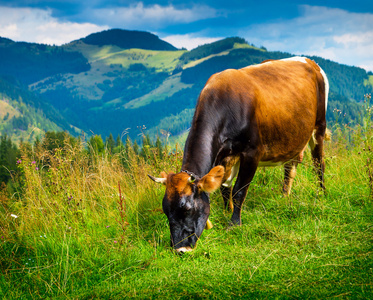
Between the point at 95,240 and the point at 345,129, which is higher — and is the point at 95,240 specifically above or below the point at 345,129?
below

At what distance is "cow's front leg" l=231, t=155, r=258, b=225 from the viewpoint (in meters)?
6.22

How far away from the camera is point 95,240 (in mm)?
5695

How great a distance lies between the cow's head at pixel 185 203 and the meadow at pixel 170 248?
0.23 m

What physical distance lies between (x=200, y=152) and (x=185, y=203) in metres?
0.93

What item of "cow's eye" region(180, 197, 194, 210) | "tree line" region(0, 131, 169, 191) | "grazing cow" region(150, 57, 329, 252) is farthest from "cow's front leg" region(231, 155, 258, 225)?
"tree line" region(0, 131, 169, 191)

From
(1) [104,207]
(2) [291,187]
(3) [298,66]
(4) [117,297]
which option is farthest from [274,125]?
(4) [117,297]

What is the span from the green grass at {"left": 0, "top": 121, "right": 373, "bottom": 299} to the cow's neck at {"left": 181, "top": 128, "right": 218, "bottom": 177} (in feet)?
3.68

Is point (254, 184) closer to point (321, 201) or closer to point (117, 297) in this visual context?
point (321, 201)

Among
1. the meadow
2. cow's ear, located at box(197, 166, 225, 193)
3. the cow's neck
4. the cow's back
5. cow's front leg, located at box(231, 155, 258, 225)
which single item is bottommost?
A: the meadow

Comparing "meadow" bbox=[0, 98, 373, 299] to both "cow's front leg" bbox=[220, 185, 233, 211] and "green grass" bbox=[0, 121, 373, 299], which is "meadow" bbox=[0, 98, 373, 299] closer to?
"green grass" bbox=[0, 121, 373, 299]

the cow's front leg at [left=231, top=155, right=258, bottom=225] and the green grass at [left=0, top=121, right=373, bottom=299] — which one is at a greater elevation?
the cow's front leg at [left=231, top=155, right=258, bottom=225]

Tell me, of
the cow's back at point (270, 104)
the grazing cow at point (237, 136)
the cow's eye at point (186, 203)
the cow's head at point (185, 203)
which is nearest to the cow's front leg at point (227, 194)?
the grazing cow at point (237, 136)

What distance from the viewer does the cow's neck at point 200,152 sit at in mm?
5500

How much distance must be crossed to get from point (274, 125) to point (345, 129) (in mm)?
4282
